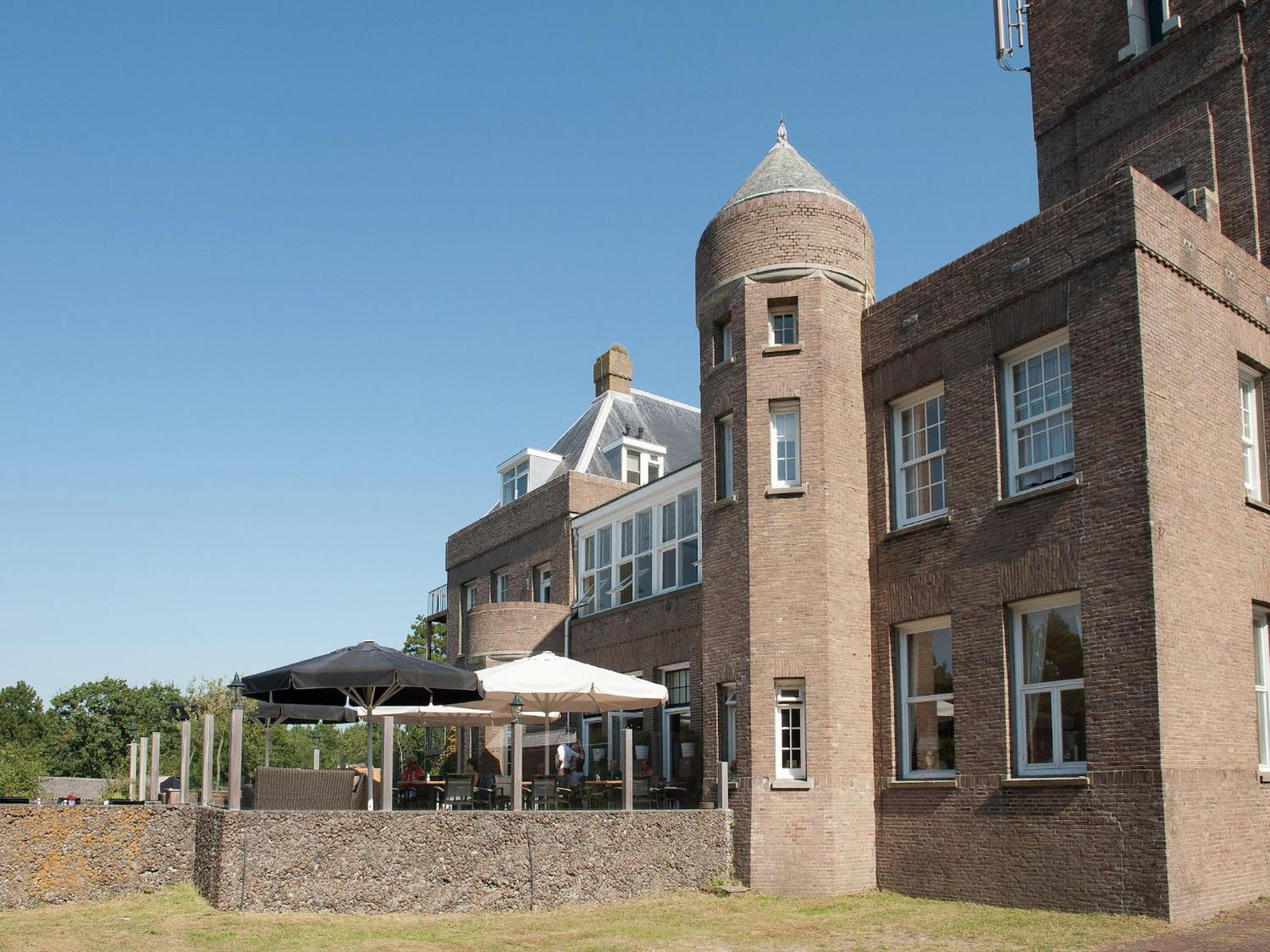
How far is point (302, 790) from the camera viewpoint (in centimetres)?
1573

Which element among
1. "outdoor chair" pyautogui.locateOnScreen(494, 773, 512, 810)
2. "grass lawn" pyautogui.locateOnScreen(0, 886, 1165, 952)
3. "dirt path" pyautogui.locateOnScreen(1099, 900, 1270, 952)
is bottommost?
"grass lawn" pyautogui.locateOnScreen(0, 886, 1165, 952)

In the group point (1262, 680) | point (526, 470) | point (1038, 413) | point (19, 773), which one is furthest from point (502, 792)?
point (19, 773)

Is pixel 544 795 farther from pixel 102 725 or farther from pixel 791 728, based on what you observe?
pixel 102 725

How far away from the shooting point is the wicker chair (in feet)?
51.3

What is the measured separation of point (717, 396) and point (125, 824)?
418 inches

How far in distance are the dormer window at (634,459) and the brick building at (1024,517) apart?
8208 millimetres

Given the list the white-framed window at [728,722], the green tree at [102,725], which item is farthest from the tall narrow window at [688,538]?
the green tree at [102,725]

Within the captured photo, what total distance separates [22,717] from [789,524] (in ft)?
222

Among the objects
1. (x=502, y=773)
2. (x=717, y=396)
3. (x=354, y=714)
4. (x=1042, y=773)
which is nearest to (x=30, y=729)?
(x=502, y=773)

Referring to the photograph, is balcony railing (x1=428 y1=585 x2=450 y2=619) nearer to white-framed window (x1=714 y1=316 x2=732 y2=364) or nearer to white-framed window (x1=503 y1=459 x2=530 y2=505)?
white-framed window (x1=503 y1=459 x2=530 y2=505)

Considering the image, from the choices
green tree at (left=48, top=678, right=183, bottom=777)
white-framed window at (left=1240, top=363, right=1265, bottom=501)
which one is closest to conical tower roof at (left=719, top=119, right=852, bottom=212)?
white-framed window at (left=1240, top=363, right=1265, bottom=501)

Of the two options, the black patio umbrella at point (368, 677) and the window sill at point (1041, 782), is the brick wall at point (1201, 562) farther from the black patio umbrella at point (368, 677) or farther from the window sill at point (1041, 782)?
the black patio umbrella at point (368, 677)

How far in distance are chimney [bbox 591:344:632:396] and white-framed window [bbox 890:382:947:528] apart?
1720 centimetres

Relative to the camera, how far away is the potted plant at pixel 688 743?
2111 centimetres
